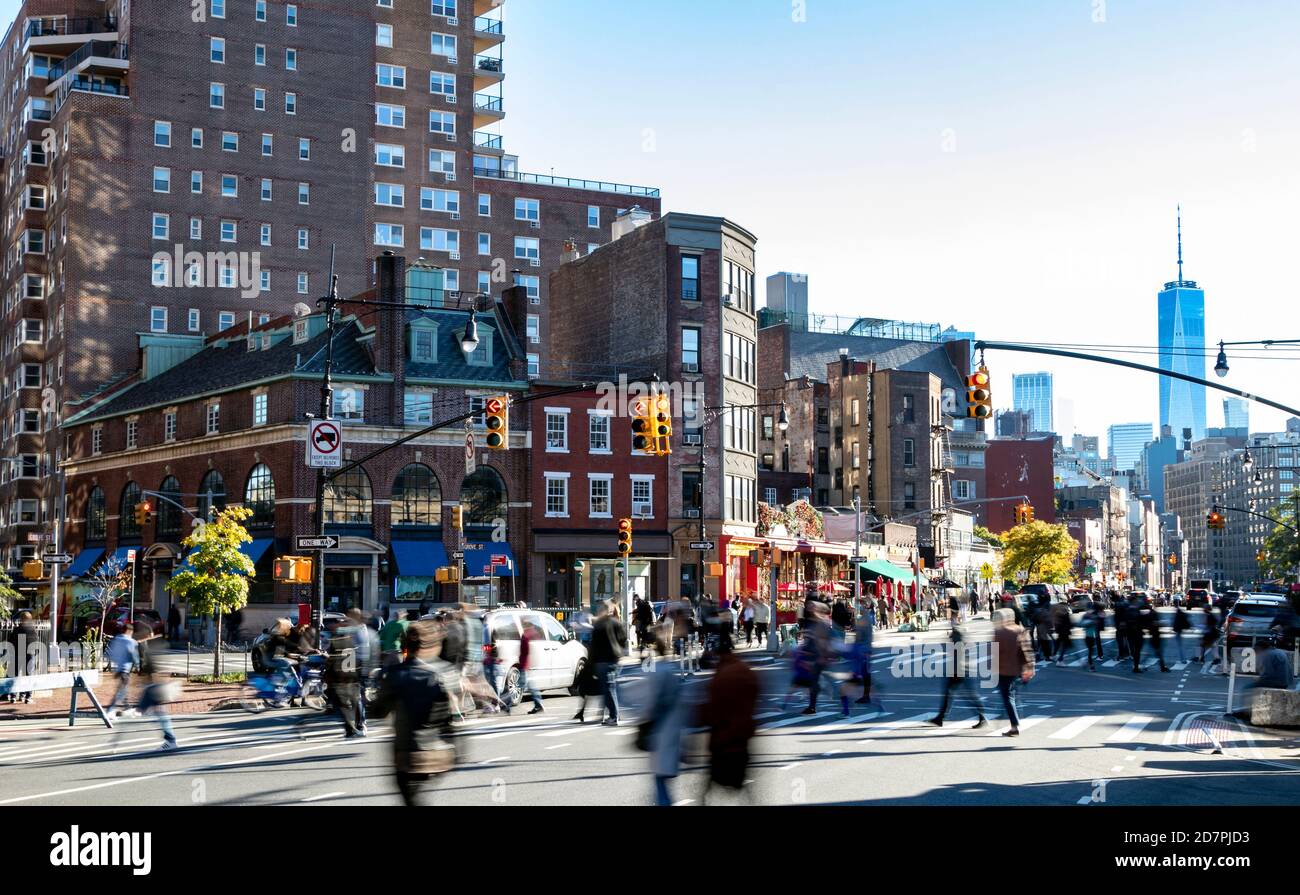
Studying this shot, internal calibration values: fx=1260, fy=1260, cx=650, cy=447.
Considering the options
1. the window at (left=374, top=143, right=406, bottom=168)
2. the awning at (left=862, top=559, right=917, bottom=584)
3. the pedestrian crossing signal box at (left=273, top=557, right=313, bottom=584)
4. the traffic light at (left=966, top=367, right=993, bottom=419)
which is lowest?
the awning at (left=862, top=559, right=917, bottom=584)

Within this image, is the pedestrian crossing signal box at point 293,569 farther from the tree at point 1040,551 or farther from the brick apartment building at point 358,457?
the tree at point 1040,551

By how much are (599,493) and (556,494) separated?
2009 mm

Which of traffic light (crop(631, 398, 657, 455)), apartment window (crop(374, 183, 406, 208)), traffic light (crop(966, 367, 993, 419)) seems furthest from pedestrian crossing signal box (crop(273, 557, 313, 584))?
apartment window (crop(374, 183, 406, 208))

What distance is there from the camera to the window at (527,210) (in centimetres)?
8425

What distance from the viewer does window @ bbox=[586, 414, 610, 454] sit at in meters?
56.7

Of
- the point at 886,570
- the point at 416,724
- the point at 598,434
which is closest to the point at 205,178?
the point at 598,434

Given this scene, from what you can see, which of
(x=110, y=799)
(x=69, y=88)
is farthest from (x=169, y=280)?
(x=110, y=799)

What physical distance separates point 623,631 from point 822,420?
7907cm

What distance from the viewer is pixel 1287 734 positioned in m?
20.1

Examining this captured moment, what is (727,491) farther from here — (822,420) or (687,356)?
(822,420)

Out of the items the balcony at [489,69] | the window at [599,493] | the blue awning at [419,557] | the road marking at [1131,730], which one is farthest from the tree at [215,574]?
the balcony at [489,69]

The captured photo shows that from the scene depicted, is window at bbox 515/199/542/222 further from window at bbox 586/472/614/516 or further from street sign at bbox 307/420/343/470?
street sign at bbox 307/420/343/470

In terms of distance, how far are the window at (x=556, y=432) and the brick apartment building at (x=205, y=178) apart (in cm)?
1634

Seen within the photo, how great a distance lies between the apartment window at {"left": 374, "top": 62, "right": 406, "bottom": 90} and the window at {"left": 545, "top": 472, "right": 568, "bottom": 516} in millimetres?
36807
